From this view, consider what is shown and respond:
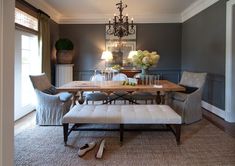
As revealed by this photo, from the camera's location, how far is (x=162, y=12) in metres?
7.00

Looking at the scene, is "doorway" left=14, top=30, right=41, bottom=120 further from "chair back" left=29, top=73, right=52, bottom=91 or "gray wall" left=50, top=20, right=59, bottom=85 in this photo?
"gray wall" left=50, top=20, right=59, bottom=85

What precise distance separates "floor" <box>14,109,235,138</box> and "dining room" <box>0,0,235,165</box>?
35 mm

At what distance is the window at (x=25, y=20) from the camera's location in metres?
4.55

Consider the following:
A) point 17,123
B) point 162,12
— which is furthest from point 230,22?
point 17,123

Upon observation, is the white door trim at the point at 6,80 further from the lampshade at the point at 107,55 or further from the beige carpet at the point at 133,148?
the lampshade at the point at 107,55

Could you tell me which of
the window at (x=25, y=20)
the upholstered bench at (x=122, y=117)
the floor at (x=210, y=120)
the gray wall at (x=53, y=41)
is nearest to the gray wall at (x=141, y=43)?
the gray wall at (x=53, y=41)

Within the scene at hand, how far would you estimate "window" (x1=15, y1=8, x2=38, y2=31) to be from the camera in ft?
14.9

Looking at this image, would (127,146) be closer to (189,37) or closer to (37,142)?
(37,142)

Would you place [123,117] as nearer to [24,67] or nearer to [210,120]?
[210,120]

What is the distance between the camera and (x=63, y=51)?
6.79 m

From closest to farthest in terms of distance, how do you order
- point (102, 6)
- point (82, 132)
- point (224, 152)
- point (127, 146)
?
point (224, 152) → point (127, 146) → point (82, 132) → point (102, 6)

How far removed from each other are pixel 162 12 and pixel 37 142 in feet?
17.5

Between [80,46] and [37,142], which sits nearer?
[37,142]

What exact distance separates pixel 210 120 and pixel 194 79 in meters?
0.85
